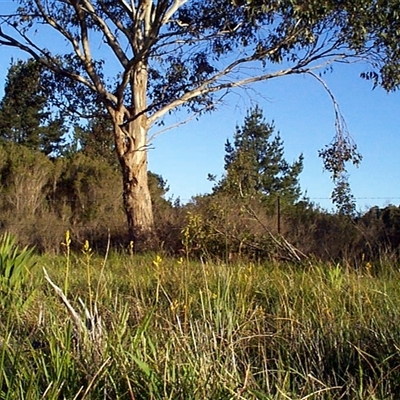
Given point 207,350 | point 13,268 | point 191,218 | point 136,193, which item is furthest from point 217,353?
point 136,193

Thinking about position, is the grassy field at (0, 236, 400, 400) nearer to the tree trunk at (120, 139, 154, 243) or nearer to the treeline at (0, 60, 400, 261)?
the treeline at (0, 60, 400, 261)

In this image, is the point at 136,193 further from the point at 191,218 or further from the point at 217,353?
the point at 217,353

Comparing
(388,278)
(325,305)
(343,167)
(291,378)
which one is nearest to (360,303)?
(325,305)

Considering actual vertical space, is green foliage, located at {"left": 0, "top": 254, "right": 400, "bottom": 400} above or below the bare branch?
below

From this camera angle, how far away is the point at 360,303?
4246 millimetres

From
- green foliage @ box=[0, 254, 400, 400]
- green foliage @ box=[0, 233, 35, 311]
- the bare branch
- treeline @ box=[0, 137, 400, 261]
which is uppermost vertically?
the bare branch

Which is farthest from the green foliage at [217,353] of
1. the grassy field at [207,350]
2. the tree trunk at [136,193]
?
the tree trunk at [136,193]

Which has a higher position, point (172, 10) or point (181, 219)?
point (172, 10)

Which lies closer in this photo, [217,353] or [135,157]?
[217,353]

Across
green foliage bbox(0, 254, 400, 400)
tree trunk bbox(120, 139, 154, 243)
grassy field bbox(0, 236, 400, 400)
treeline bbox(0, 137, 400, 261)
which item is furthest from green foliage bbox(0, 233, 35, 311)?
tree trunk bbox(120, 139, 154, 243)

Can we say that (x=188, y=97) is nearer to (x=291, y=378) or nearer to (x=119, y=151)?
(x=119, y=151)

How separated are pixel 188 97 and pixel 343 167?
3691mm

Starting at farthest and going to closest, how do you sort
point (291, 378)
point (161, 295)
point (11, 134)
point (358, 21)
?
point (11, 134), point (358, 21), point (161, 295), point (291, 378)

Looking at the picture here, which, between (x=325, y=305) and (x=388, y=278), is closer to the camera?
(x=325, y=305)
